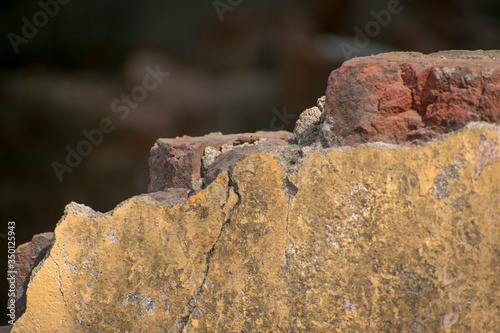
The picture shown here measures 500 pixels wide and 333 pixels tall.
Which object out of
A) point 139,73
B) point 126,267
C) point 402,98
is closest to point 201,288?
point 126,267

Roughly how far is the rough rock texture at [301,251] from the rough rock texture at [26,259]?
43 centimetres

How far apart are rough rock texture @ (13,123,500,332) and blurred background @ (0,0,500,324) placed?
255cm

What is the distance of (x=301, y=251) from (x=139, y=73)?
3.12m

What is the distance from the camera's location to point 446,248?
118cm

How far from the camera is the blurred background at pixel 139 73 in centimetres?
366

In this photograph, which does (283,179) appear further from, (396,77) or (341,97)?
(396,77)

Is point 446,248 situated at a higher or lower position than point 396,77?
lower

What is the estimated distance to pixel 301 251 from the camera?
126cm

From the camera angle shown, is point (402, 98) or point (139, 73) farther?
point (139, 73)

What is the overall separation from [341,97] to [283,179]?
0.29 m

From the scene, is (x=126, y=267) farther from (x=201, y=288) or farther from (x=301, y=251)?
(x=301, y=251)

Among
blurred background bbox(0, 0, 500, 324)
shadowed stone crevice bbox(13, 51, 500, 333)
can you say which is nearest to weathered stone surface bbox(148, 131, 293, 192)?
shadowed stone crevice bbox(13, 51, 500, 333)

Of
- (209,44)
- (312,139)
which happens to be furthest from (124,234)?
(209,44)

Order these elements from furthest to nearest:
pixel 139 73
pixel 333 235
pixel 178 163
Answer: pixel 139 73
pixel 178 163
pixel 333 235
